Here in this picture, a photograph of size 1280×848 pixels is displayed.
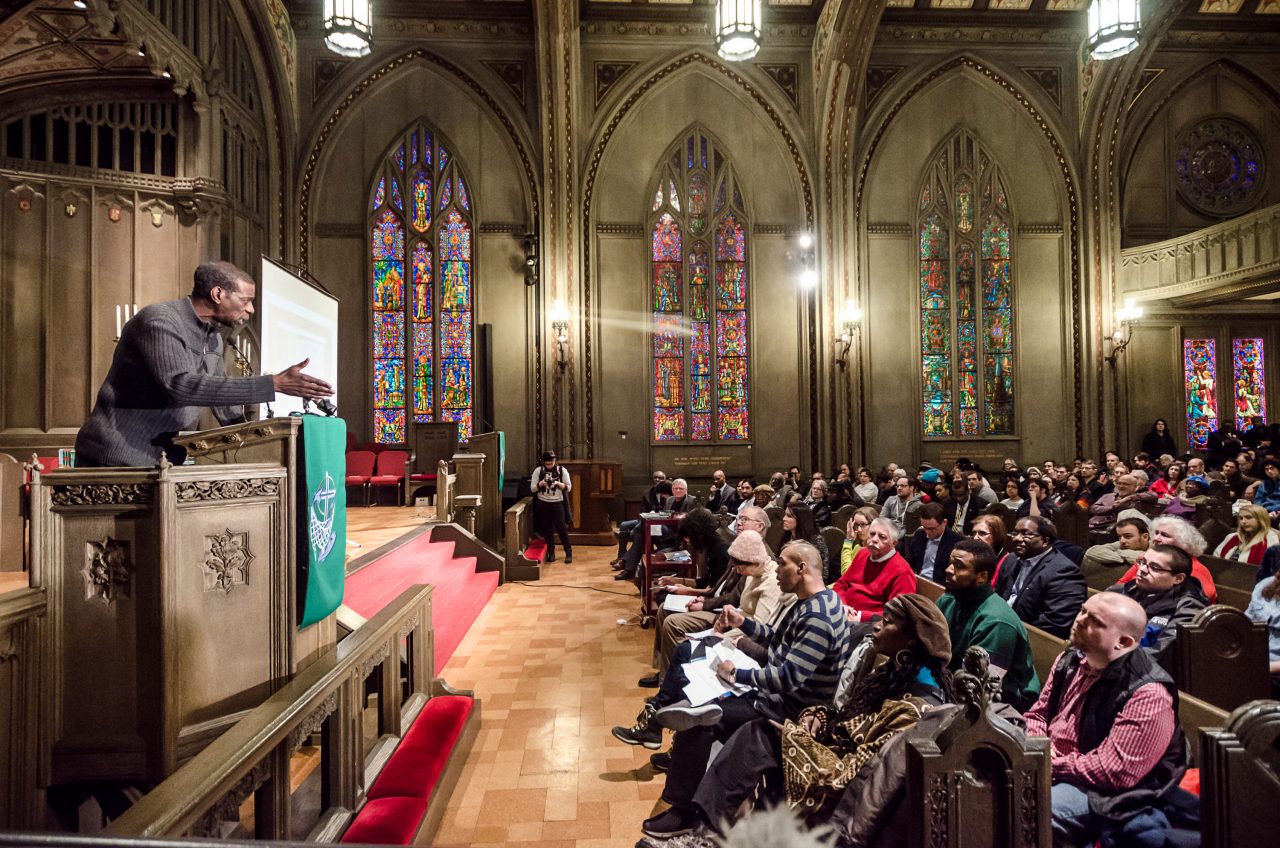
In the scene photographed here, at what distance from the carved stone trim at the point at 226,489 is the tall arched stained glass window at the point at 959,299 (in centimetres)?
1269

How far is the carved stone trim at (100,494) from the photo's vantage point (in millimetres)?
2168

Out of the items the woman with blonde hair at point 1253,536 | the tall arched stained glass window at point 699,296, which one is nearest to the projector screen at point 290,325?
the woman with blonde hair at point 1253,536

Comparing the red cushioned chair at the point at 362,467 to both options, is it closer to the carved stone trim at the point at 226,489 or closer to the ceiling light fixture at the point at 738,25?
the ceiling light fixture at the point at 738,25

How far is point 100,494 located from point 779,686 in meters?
2.43

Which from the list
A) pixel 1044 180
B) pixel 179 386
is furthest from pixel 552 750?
pixel 1044 180

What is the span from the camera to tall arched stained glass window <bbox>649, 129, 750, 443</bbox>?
1307 centimetres

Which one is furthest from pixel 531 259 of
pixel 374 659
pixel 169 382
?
pixel 169 382

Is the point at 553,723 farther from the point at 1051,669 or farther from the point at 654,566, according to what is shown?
the point at 1051,669

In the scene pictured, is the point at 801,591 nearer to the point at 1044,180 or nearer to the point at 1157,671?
the point at 1157,671

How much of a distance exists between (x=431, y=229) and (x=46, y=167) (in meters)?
5.26

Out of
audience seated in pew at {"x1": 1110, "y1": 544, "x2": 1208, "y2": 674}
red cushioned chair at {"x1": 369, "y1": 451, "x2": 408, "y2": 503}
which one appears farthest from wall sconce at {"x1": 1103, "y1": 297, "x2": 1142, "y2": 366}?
red cushioned chair at {"x1": 369, "y1": 451, "x2": 408, "y2": 503}

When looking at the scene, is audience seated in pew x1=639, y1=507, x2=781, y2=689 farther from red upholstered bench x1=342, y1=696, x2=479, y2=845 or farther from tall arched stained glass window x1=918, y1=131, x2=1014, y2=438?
tall arched stained glass window x1=918, y1=131, x2=1014, y2=438

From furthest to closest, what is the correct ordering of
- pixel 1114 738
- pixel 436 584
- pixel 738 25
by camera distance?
pixel 738 25 → pixel 436 584 → pixel 1114 738

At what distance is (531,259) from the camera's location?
12.4m
